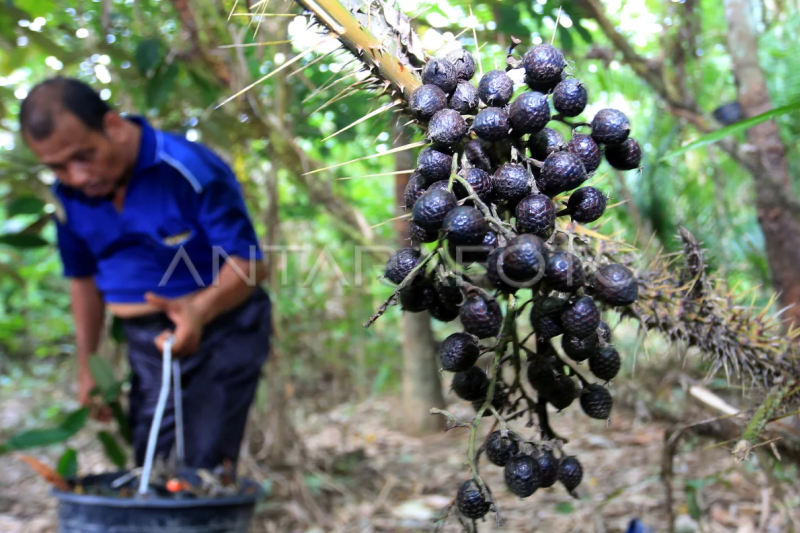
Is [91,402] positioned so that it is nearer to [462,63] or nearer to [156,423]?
[156,423]

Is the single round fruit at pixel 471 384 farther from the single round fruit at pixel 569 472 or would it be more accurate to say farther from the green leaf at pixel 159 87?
the green leaf at pixel 159 87

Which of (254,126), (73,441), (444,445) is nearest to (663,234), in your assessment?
(444,445)

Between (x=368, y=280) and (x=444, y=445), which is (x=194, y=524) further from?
(x=368, y=280)

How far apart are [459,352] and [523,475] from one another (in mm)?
145

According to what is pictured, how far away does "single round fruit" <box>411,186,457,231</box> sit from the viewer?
60 centimetres

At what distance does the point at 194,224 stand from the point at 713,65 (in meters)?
3.63

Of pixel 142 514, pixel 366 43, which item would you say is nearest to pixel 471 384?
pixel 366 43

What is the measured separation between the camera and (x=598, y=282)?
66 centimetres

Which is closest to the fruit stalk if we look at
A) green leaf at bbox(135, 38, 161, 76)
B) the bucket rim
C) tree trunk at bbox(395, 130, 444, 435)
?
the bucket rim

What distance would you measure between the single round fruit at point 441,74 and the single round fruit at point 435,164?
0.08 metres

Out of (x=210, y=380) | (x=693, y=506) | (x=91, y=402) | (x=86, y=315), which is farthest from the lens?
(x=86, y=315)

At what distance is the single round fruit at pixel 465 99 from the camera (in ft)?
2.24

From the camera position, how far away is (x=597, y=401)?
2.32 feet

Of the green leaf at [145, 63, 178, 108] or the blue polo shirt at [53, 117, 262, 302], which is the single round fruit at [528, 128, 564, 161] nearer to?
the blue polo shirt at [53, 117, 262, 302]
